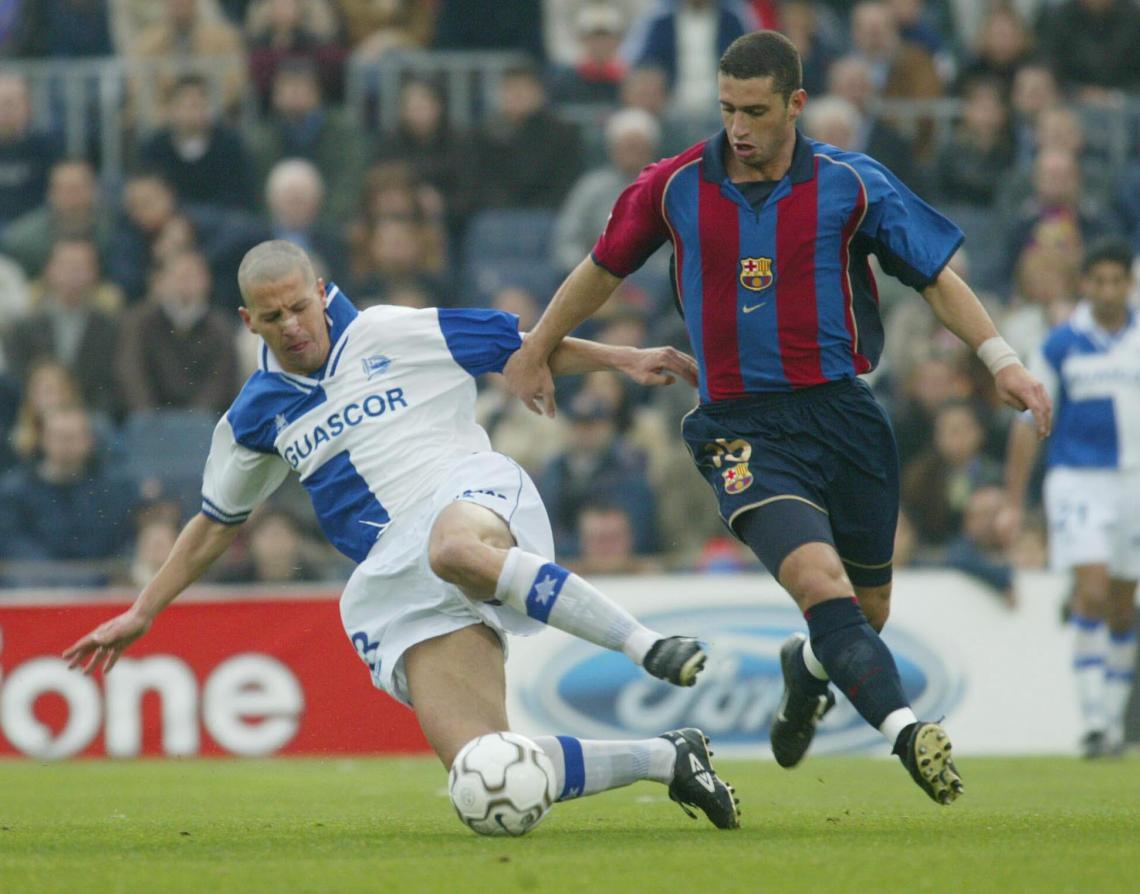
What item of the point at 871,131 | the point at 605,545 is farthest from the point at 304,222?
the point at 871,131

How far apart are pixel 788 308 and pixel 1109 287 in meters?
5.21

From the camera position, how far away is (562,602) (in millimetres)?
6254

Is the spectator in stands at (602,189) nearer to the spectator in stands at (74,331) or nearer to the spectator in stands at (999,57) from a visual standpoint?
the spectator in stands at (999,57)

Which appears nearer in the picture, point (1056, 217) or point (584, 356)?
point (584, 356)

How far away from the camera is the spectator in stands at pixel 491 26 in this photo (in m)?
17.0

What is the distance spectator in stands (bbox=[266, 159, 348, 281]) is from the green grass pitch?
5727 mm

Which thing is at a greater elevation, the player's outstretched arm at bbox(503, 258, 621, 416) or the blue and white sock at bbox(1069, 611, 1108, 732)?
the player's outstretched arm at bbox(503, 258, 621, 416)

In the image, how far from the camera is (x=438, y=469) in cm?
699

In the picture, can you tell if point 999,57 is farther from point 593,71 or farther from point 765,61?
point 765,61

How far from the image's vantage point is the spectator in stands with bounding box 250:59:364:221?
16031mm

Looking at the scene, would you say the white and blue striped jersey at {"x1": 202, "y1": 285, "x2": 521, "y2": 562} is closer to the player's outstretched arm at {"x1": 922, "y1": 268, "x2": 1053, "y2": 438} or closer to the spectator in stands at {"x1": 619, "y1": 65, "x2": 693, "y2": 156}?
the player's outstretched arm at {"x1": 922, "y1": 268, "x2": 1053, "y2": 438}

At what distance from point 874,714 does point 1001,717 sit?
6.46 metres

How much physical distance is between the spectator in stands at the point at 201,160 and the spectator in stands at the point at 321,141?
37 cm

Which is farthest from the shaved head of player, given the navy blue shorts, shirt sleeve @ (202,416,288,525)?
the navy blue shorts
